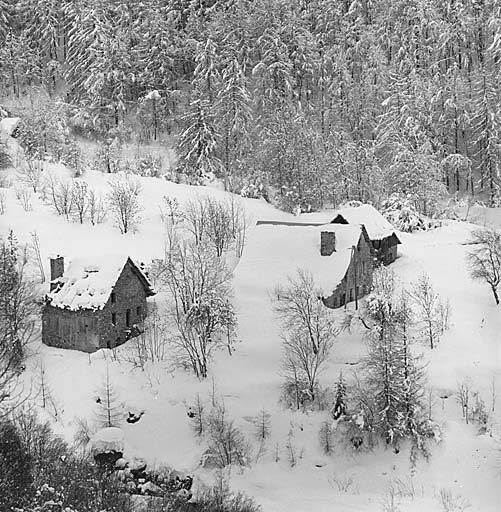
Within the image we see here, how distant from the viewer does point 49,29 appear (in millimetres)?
85562

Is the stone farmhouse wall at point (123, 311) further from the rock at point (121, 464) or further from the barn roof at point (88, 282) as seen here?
the rock at point (121, 464)

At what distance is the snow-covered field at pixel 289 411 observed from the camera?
3056cm

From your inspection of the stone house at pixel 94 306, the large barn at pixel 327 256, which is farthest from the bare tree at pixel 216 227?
the stone house at pixel 94 306

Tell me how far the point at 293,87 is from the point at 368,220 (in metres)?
29.6

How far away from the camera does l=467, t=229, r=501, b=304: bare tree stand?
4216 centimetres

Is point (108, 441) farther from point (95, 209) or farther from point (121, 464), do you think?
point (95, 209)

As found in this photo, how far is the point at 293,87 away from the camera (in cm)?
7531

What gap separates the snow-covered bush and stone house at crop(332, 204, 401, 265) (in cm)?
742

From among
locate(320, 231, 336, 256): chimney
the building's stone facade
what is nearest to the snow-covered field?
locate(320, 231, 336, 256): chimney

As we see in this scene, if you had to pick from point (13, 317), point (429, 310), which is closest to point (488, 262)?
point (429, 310)

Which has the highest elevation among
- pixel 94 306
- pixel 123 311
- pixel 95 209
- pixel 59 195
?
pixel 59 195

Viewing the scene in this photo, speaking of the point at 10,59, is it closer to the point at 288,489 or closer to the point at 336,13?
the point at 336,13

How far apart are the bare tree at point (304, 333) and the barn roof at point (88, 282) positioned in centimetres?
896

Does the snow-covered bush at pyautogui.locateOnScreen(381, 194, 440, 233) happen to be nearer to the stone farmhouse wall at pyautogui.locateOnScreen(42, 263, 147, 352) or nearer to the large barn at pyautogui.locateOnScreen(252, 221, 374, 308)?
the large barn at pyautogui.locateOnScreen(252, 221, 374, 308)
